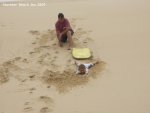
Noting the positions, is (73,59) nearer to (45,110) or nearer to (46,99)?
(46,99)

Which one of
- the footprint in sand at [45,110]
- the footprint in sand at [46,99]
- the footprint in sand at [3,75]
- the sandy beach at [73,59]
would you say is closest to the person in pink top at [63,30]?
the sandy beach at [73,59]

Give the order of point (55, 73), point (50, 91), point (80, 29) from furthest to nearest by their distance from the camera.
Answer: point (80, 29) < point (55, 73) < point (50, 91)

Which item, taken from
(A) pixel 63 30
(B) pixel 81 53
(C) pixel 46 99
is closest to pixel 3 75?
(C) pixel 46 99

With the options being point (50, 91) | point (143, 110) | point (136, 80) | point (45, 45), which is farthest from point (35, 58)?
point (143, 110)

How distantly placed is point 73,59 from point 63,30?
2.49 feet

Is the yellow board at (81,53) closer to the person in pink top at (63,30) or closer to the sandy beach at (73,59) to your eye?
the sandy beach at (73,59)

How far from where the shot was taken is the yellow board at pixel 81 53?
6.91 meters

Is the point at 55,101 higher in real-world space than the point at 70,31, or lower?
lower

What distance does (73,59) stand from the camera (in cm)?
693

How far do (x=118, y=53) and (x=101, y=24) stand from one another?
1.39m

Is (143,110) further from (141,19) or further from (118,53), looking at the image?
(141,19)

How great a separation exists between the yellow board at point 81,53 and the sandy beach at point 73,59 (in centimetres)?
9

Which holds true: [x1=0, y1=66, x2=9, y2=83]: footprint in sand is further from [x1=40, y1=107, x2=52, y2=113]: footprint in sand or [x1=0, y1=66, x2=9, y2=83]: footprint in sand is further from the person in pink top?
the person in pink top

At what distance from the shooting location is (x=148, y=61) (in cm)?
677
